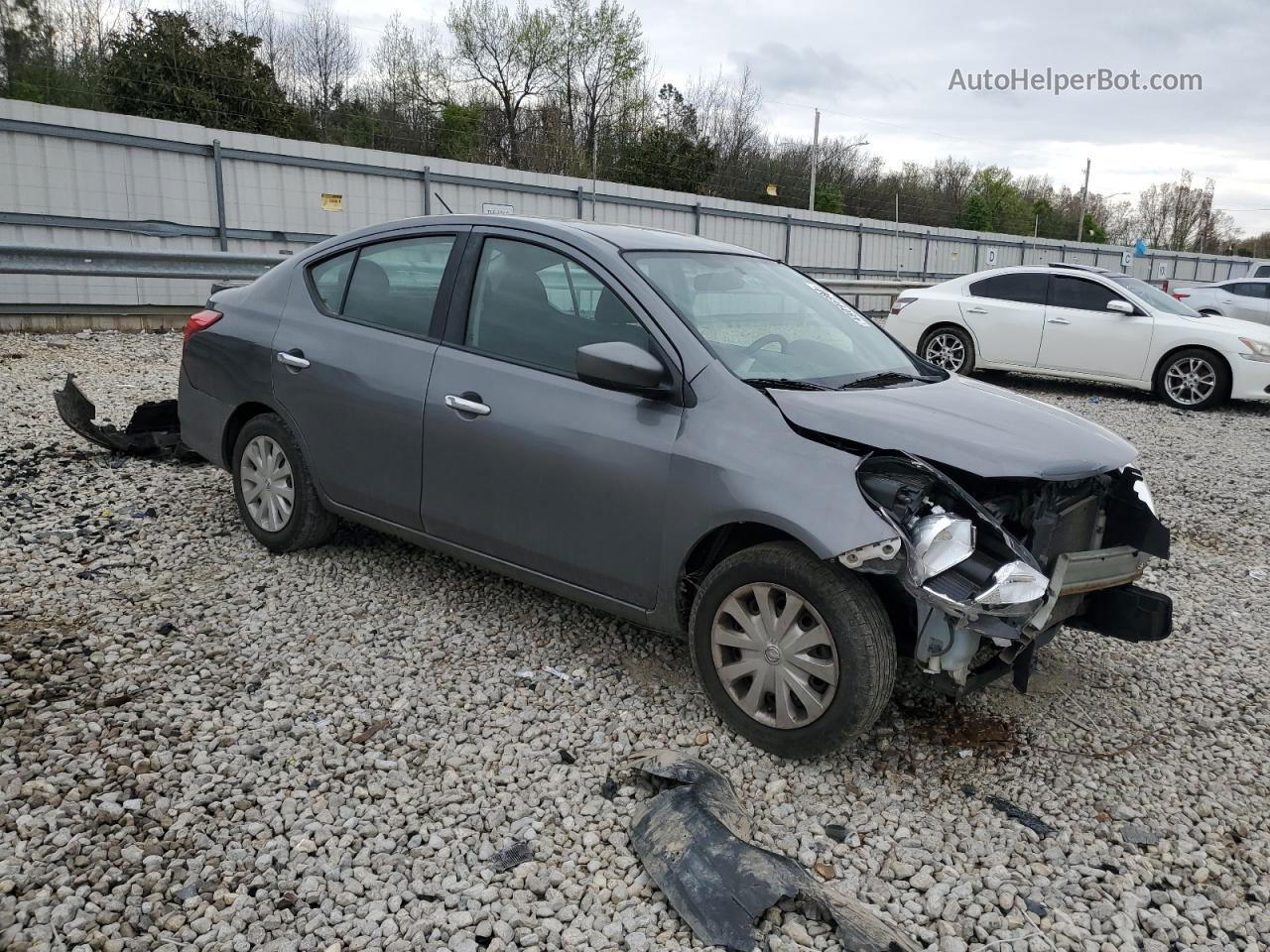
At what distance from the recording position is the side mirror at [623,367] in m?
3.29

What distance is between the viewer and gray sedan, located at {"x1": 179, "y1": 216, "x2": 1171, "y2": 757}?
9.89 feet

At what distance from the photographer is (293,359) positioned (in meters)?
4.48

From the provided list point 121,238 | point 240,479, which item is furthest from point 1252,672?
point 121,238

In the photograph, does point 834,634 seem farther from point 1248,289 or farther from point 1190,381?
point 1248,289

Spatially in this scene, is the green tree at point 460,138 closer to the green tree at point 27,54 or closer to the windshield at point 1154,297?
the green tree at point 27,54

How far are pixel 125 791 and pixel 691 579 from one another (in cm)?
194

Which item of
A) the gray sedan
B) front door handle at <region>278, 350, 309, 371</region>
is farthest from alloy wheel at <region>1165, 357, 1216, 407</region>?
front door handle at <region>278, 350, 309, 371</region>

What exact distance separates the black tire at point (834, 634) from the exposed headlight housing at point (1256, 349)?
400 inches

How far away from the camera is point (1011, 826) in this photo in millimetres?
2979

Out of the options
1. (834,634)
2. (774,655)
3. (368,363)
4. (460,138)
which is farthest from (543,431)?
(460,138)

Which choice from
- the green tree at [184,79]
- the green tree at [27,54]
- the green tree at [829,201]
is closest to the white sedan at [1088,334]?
the green tree at [184,79]

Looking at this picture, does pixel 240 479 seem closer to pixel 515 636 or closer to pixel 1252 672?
pixel 515 636

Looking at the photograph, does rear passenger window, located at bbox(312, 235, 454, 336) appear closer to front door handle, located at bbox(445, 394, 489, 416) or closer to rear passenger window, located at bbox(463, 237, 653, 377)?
rear passenger window, located at bbox(463, 237, 653, 377)

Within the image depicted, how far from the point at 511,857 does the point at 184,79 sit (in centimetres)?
2344
